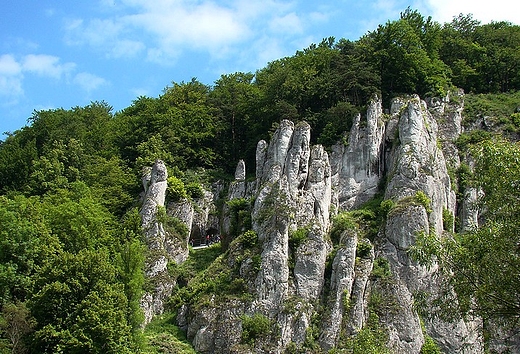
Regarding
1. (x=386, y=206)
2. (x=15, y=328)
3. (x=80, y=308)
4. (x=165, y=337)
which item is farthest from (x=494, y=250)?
(x=386, y=206)

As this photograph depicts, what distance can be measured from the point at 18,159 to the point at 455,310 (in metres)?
46.8

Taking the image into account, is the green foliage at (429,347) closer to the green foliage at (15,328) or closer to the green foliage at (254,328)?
the green foliage at (254,328)

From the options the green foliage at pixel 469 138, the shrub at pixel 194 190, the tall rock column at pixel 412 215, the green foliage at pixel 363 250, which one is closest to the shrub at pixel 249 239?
the green foliage at pixel 363 250

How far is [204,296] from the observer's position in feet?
116

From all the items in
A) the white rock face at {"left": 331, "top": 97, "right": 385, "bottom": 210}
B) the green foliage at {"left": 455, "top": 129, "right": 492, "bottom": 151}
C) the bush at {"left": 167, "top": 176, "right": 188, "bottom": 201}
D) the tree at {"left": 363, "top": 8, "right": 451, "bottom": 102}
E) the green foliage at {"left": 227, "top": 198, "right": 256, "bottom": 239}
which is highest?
the tree at {"left": 363, "top": 8, "right": 451, "bottom": 102}

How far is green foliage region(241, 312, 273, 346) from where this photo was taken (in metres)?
32.8

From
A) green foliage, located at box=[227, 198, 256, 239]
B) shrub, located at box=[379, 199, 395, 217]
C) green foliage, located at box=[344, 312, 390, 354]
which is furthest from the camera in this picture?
green foliage, located at box=[227, 198, 256, 239]

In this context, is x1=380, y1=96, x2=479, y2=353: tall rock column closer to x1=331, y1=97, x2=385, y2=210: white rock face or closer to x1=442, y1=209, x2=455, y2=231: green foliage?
x1=442, y1=209, x2=455, y2=231: green foliage

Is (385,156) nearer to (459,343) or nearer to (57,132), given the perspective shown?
(459,343)

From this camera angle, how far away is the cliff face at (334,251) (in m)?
33.7

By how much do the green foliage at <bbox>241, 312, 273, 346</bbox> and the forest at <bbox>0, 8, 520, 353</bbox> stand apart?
5.48m

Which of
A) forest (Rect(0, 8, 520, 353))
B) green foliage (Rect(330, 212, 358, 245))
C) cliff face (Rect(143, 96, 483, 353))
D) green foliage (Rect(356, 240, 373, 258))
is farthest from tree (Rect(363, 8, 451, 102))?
green foliage (Rect(356, 240, 373, 258))

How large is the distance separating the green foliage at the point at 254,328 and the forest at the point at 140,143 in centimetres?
548

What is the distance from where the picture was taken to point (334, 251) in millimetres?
37469
